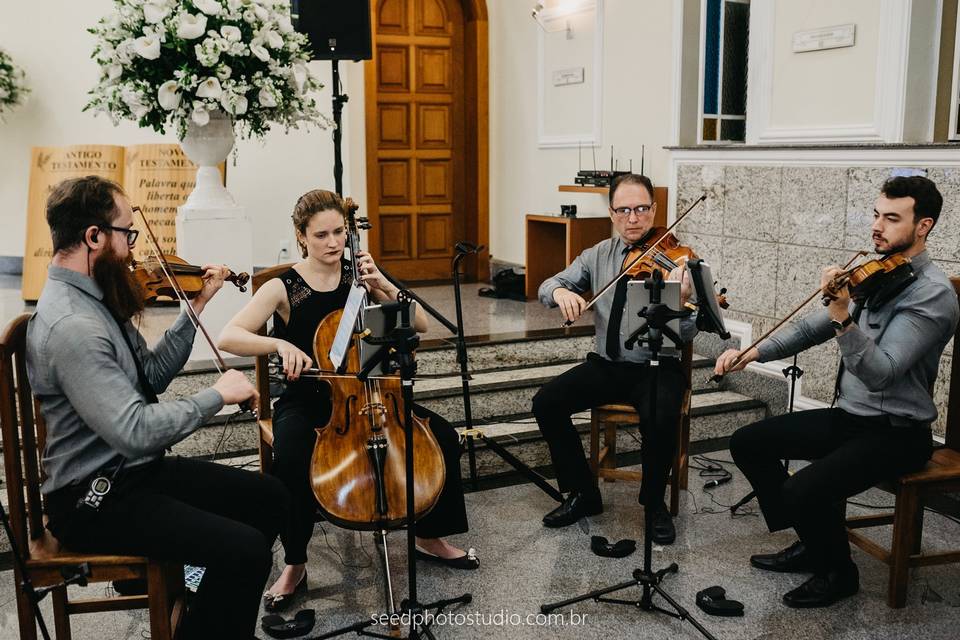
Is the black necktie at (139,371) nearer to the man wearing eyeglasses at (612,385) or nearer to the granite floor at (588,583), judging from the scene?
the granite floor at (588,583)

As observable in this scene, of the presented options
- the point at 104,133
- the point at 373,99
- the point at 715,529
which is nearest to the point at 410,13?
the point at 373,99

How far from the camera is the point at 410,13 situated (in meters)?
6.73

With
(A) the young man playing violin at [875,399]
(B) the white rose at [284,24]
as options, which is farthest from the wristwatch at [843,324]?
(B) the white rose at [284,24]

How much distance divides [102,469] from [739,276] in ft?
11.0

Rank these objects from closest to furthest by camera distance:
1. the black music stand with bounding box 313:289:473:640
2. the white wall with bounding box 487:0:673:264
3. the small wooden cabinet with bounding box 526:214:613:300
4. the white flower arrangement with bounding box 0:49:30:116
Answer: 1. the black music stand with bounding box 313:289:473:640
2. the white wall with bounding box 487:0:673:264
3. the small wooden cabinet with bounding box 526:214:613:300
4. the white flower arrangement with bounding box 0:49:30:116

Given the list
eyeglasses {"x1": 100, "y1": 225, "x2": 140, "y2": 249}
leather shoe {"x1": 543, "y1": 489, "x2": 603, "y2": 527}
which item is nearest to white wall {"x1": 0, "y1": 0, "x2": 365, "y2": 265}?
leather shoe {"x1": 543, "y1": 489, "x2": 603, "y2": 527}

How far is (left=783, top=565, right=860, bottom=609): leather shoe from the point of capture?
2.73 m

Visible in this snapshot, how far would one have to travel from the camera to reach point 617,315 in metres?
3.37

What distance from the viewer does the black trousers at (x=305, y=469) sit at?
2705 millimetres

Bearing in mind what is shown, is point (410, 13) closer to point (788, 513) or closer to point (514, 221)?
point (514, 221)

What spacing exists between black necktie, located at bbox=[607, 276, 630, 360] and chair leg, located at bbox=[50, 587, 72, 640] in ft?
6.61

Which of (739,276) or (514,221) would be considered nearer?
(739,276)

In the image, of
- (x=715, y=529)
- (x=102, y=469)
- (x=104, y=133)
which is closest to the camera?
(x=102, y=469)

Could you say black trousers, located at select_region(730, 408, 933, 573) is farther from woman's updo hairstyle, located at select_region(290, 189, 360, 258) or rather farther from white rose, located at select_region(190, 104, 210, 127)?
white rose, located at select_region(190, 104, 210, 127)
